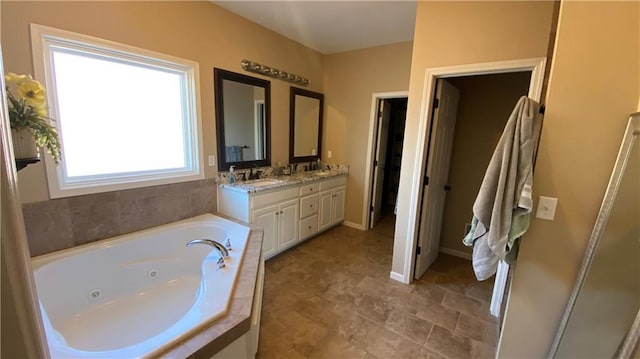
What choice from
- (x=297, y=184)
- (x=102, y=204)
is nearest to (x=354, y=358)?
(x=297, y=184)

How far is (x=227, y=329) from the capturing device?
4.37ft

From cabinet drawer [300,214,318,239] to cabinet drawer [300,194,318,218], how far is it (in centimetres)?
7

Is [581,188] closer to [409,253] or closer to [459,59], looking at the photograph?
[459,59]

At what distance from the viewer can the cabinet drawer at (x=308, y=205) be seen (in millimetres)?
3419

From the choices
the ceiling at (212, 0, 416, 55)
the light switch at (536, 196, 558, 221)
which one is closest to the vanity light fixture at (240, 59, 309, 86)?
the ceiling at (212, 0, 416, 55)

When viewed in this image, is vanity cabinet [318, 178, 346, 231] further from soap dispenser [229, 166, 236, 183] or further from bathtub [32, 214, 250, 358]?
bathtub [32, 214, 250, 358]

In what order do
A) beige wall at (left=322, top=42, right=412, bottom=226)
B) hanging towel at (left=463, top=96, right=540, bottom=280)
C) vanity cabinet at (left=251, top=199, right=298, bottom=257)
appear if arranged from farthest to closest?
1. beige wall at (left=322, top=42, right=412, bottom=226)
2. vanity cabinet at (left=251, top=199, right=298, bottom=257)
3. hanging towel at (left=463, top=96, right=540, bottom=280)

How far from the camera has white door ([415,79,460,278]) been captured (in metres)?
2.48

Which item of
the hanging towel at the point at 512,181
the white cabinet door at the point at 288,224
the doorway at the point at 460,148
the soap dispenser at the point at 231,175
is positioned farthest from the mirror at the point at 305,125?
the hanging towel at the point at 512,181

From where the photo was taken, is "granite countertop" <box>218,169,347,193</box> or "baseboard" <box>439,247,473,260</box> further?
"baseboard" <box>439,247,473,260</box>

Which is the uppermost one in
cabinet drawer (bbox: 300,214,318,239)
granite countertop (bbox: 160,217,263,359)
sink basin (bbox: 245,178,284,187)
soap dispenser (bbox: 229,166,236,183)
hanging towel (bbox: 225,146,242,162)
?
hanging towel (bbox: 225,146,242,162)

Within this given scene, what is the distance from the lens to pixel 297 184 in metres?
3.28

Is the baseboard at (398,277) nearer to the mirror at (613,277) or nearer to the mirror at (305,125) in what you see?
the mirror at (613,277)

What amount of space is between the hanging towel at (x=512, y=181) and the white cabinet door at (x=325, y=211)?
2405mm
